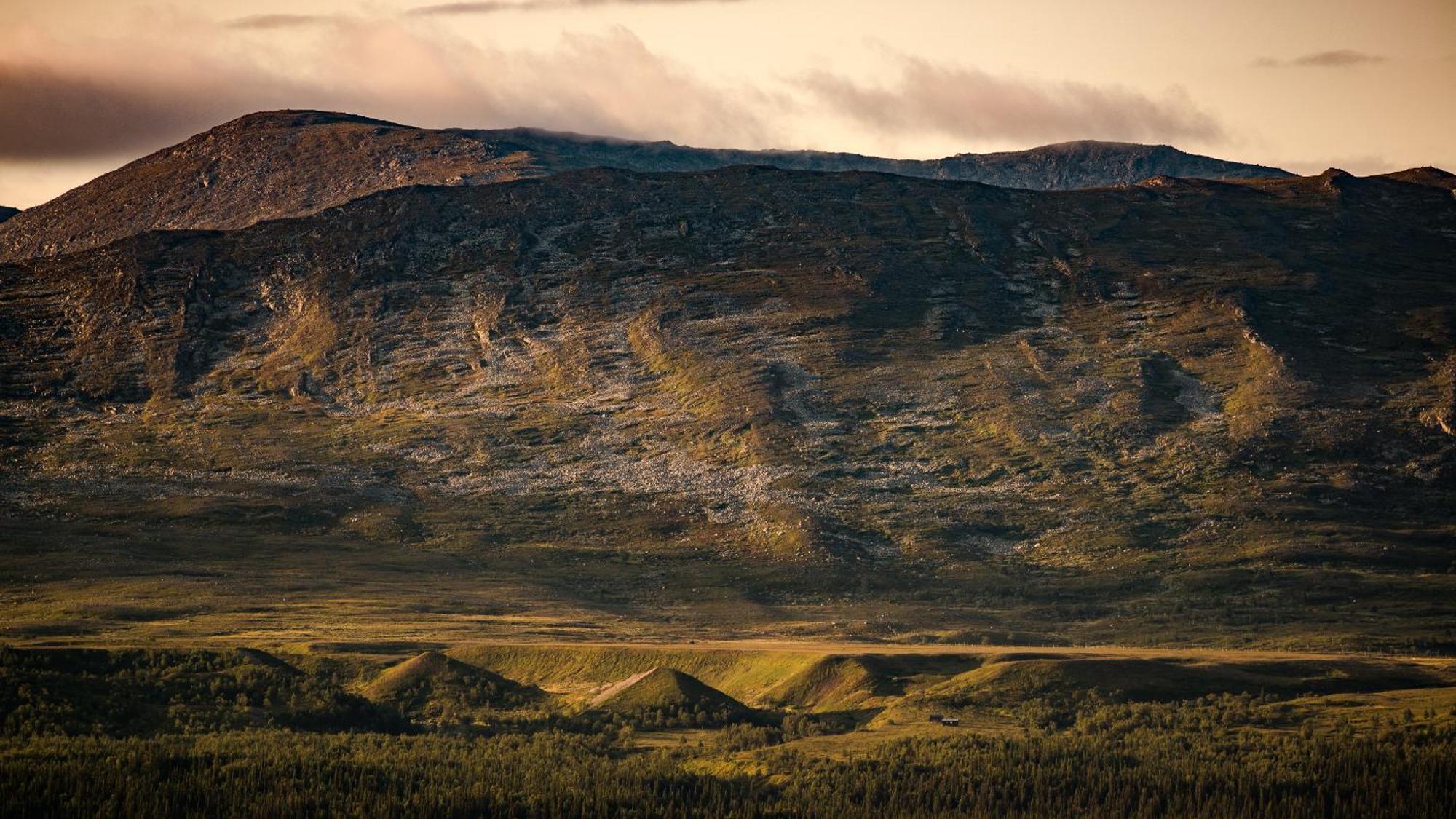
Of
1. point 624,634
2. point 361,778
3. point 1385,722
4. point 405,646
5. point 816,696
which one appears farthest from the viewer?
point 624,634

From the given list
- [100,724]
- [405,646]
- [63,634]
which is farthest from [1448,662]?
[63,634]

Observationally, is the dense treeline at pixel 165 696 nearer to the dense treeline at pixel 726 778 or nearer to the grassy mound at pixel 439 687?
the grassy mound at pixel 439 687

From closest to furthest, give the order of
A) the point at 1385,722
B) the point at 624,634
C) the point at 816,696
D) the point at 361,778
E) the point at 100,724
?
the point at 361,778 → the point at 100,724 → the point at 1385,722 → the point at 816,696 → the point at 624,634

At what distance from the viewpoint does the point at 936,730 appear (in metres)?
148

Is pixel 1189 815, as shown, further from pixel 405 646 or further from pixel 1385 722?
pixel 405 646

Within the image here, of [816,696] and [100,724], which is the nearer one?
[100,724]

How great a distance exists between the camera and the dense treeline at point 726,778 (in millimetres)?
124562

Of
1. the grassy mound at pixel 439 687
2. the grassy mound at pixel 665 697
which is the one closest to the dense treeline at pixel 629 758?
the grassy mound at pixel 665 697

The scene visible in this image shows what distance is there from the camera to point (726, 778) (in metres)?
136

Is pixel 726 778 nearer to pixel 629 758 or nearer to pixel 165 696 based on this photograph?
pixel 629 758

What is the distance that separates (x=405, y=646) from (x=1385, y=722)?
9754 centimetres

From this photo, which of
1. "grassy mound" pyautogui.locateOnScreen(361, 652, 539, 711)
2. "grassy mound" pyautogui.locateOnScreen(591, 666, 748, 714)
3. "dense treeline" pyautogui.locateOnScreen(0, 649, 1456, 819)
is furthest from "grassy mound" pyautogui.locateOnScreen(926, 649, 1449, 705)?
"grassy mound" pyautogui.locateOnScreen(361, 652, 539, 711)

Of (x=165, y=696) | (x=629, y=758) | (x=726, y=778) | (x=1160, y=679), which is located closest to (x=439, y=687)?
(x=165, y=696)

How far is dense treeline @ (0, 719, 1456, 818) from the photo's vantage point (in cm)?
12456
